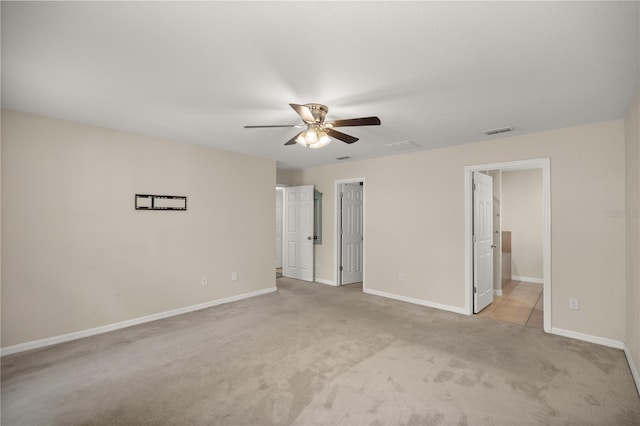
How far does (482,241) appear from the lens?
461 cm

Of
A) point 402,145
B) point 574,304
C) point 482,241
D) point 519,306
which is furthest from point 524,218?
point 402,145

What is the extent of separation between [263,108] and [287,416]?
2.60 meters

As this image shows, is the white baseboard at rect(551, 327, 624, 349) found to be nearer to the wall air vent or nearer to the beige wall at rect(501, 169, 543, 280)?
the wall air vent

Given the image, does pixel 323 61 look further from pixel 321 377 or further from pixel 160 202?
pixel 160 202

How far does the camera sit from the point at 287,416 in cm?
206

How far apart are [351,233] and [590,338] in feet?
12.8

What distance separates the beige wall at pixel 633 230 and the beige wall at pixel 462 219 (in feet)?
0.67

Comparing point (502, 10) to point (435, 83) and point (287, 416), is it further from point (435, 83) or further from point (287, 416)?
point (287, 416)

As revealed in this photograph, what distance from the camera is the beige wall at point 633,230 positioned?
8.18 ft

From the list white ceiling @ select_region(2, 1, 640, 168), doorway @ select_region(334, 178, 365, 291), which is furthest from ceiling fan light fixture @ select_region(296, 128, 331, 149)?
doorway @ select_region(334, 178, 365, 291)

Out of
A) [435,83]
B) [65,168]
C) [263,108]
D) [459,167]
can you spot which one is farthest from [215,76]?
[459,167]

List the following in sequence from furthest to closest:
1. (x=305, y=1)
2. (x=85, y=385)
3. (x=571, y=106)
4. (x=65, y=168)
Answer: (x=65, y=168), (x=571, y=106), (x=85, y=385), (x=305, y=1)

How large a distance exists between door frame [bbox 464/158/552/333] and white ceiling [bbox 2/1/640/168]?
648 millimetres

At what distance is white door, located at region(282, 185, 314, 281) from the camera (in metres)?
6.34
